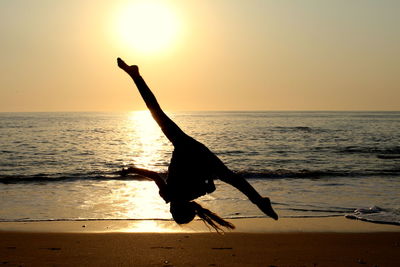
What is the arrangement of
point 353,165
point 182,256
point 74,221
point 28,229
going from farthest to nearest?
1. point 353,165
2. point 74,221
3. point 28,229
4. point 182,256

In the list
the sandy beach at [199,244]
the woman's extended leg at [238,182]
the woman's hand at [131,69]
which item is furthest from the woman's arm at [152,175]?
the sandy beach at [199,244]

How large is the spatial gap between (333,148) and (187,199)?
42382mm

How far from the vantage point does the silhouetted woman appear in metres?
4.95

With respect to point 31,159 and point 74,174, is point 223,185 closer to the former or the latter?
point 74,174

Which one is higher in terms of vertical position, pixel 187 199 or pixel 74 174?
pixel 187 199

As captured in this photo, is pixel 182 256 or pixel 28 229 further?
pixel 28 229

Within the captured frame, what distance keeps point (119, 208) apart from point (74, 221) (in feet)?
7.27

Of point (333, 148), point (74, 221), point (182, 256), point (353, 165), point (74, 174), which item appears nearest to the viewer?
point (182, 256)

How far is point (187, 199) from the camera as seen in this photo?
5.35 meters

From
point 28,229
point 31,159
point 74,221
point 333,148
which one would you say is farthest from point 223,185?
point 333,148

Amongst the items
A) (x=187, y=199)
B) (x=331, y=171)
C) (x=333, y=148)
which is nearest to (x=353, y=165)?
(x=331, y=171)

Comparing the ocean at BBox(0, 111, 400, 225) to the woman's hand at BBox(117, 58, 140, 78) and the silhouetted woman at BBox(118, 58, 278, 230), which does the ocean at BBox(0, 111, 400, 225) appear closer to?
the silhouetted woman at BBox(118, 58, 278, 230)

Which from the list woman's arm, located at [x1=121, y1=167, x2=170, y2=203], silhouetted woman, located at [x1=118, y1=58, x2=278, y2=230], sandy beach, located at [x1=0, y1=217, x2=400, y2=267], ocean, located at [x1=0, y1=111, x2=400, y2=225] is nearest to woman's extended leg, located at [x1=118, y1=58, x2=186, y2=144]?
silhouetted woman, located at [x1=118, y1=58, x2=278, y2=230]

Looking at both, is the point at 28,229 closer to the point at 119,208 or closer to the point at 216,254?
the point at 119,208
